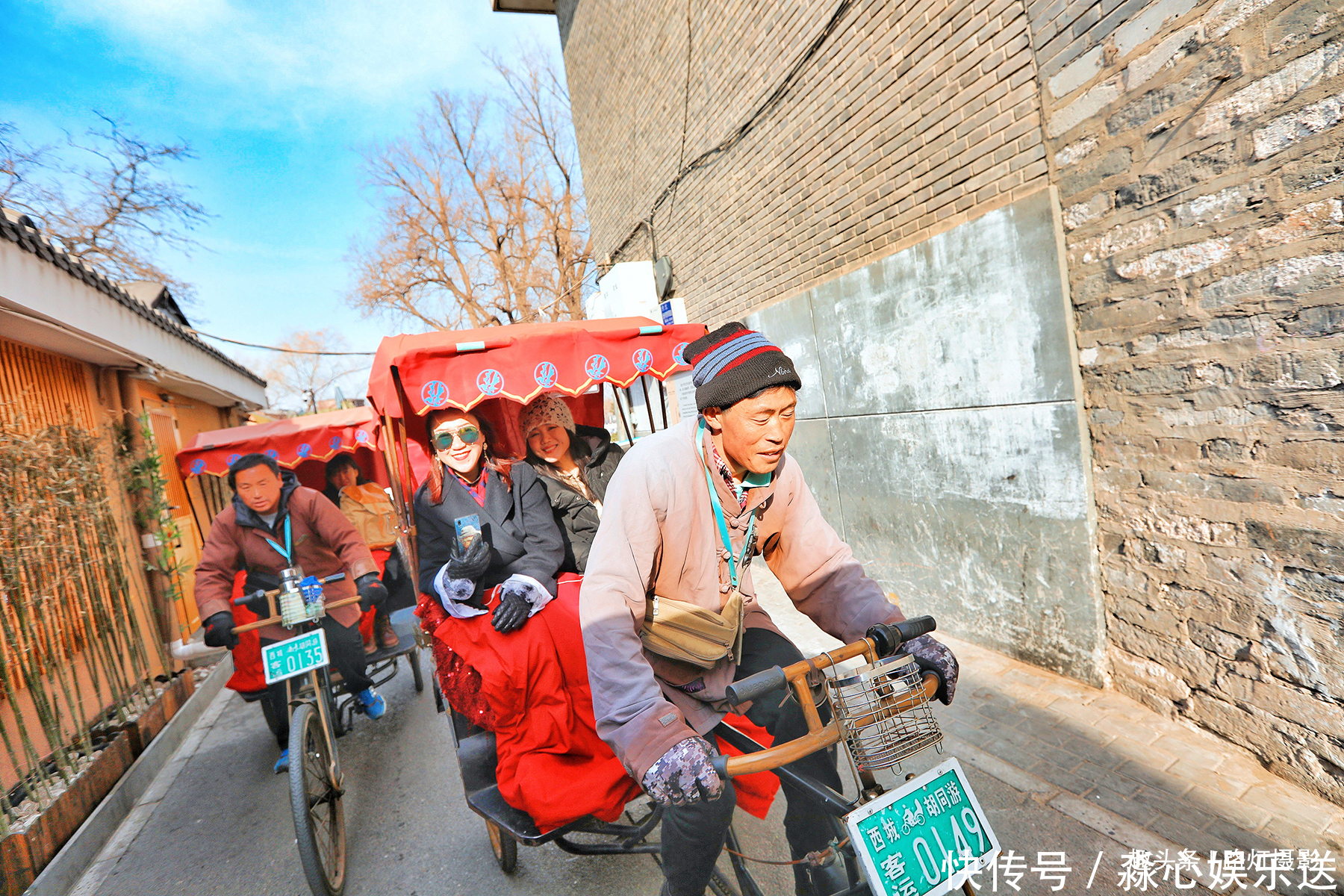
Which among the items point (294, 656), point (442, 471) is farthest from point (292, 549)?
point (442, 471)

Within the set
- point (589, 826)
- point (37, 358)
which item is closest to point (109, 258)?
point (37, 358)

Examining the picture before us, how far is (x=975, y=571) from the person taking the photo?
4.66 m

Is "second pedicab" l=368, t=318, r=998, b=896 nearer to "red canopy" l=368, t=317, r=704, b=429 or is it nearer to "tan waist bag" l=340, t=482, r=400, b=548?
"red canopy" l=368, t=317, r=704, b=429

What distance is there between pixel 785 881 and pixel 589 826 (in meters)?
0.96

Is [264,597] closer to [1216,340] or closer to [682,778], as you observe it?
[682,778]

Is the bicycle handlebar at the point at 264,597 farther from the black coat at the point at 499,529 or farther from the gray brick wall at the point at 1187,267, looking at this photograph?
the gray brick wall at the point at 1187,267

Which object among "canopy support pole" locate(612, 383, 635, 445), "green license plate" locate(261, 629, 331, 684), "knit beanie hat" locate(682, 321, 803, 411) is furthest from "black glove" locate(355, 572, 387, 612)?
"knit beanie hat" locate(682, 321, 803, 411)

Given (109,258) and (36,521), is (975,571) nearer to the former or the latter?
(36,521)

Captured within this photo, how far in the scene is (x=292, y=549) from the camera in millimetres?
4262

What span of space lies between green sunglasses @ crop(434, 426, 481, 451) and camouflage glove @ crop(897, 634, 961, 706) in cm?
253

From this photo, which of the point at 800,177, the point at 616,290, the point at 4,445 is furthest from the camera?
the point at 616,290

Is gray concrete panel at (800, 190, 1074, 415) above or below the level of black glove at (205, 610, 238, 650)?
above

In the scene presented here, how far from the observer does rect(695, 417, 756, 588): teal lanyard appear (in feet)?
7.13

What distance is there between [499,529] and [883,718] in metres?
2.31
